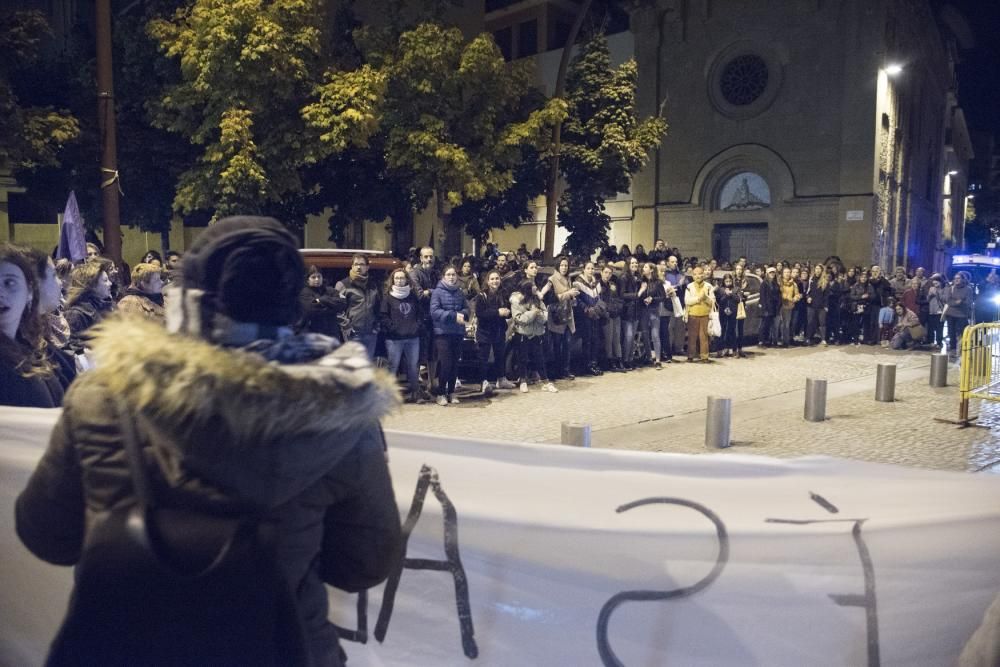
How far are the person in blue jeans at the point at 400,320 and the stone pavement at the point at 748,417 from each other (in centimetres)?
72

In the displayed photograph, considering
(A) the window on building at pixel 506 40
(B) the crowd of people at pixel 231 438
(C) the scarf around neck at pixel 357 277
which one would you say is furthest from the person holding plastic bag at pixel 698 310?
(A) the window on building at pixel 506 40

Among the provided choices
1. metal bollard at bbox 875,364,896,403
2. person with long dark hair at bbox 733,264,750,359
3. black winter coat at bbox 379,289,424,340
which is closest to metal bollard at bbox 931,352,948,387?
metal bollard at bbox 875,364,896,403

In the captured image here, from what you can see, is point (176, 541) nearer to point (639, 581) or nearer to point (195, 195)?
point (639, 581)

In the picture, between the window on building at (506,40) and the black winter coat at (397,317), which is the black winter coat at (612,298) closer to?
→ the black winter coat at (397,317)

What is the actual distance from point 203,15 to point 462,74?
5647mm

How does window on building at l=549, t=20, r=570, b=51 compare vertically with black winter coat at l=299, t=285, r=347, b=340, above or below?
above

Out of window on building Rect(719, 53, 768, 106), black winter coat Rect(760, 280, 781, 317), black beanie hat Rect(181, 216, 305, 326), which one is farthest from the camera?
window on building Rect(719, 53, 768, 106)

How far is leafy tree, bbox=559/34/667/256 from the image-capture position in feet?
77.8

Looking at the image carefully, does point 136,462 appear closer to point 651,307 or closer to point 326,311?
point 326,311

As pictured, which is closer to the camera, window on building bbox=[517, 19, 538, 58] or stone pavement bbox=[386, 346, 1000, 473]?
stone pavement bbox=[386, 346, 1000, 473]

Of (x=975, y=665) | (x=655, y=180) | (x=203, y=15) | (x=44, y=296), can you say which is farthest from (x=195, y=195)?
(x=655, y=180)

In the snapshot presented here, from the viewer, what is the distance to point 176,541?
70.8 inches

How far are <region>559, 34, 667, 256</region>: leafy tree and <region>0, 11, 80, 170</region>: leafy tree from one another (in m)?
13.0

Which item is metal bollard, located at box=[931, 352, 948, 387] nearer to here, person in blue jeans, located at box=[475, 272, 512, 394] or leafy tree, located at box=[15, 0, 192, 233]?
person in blue jeans, located at box=[475, 272, 512, 394]
